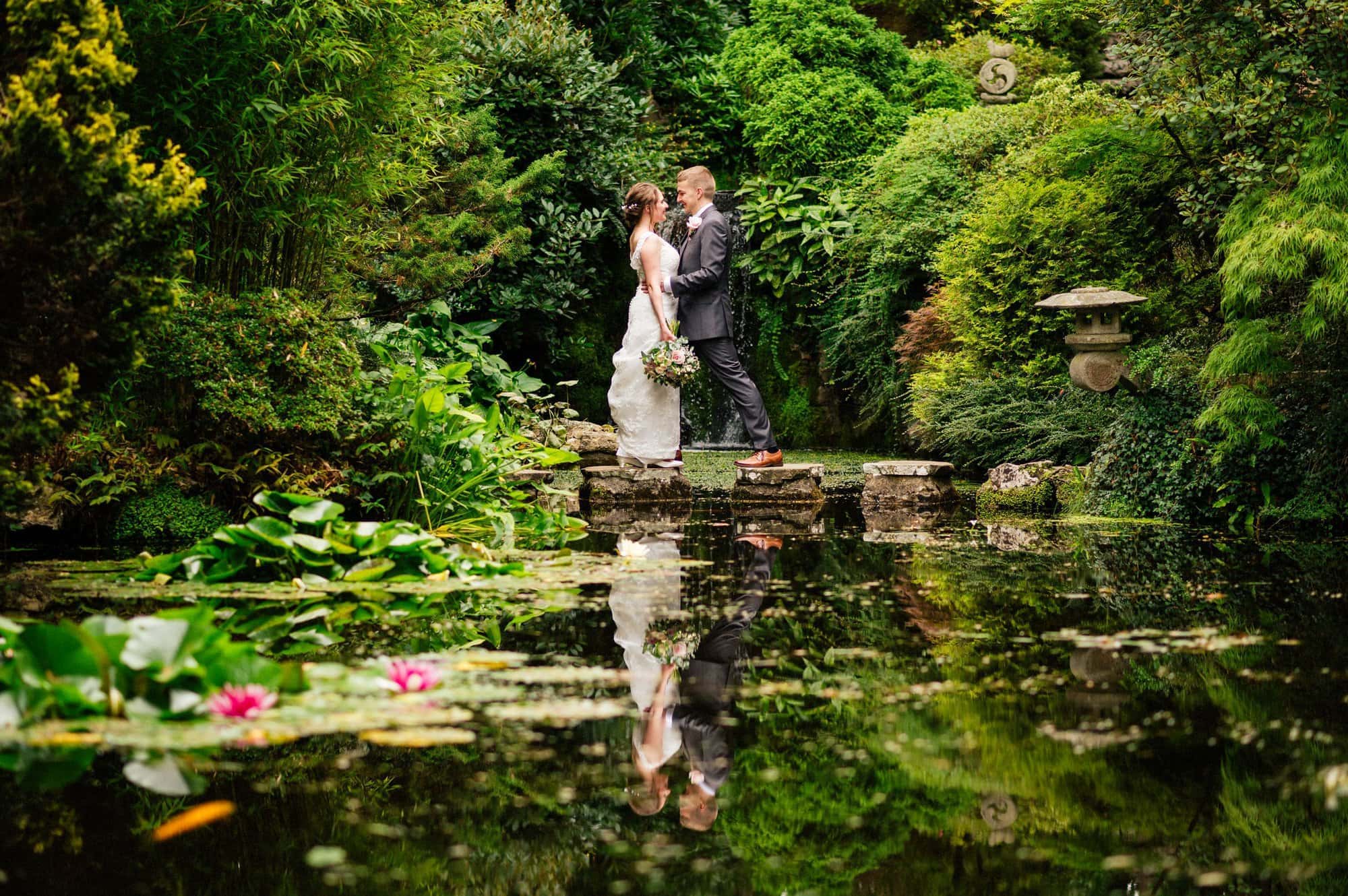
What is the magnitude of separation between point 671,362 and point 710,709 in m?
5.21

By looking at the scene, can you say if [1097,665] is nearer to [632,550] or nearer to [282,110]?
[632,550]

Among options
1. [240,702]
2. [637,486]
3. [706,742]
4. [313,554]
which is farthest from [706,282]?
[240,702]

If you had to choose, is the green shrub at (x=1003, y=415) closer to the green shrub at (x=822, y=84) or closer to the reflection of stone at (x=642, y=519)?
the reflection of stone at (x=642, y=519)

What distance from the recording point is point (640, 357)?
8.32 m

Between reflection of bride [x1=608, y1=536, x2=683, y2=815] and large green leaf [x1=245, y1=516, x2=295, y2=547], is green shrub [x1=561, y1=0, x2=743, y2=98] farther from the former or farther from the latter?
large green leaf [x1=245, y1=516, x2=295, y2=547]

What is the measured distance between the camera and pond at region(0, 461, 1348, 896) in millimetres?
2047

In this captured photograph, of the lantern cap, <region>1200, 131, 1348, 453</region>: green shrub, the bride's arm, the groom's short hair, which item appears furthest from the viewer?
the groom's short hair

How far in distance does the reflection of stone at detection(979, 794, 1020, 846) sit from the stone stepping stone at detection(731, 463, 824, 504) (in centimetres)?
601

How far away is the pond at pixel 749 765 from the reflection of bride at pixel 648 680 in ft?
0.04

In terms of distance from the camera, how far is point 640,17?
50.1ft

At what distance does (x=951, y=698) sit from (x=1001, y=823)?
825 millimetres

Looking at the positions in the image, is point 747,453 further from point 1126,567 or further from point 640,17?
point 1126,567

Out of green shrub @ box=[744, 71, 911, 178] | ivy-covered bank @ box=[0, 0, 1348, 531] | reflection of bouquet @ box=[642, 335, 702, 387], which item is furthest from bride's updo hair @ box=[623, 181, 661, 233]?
green shrub @ box=[744, 71, 911, 178]

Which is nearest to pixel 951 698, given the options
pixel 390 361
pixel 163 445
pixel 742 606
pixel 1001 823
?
pixel 1001 823
